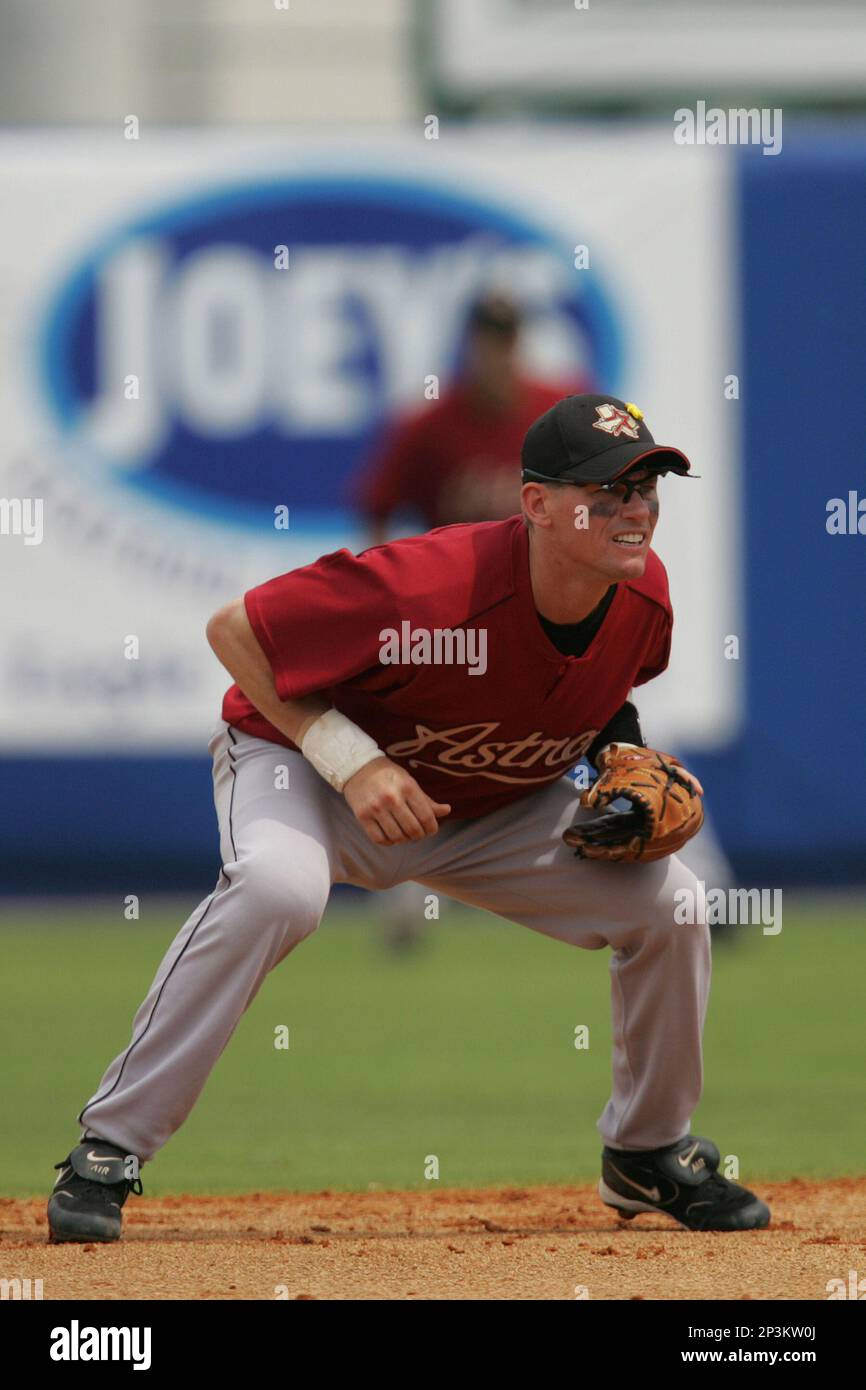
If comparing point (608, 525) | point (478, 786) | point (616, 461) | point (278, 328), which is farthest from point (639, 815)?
point (278, 328)

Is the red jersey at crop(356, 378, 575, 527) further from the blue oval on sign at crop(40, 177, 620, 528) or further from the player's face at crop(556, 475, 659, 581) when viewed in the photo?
the player's face at crop(556, 475, 659, 581)

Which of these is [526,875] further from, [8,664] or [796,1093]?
[8,664]

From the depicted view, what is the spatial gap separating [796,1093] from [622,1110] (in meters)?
1.87

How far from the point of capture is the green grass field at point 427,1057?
5.47 meters

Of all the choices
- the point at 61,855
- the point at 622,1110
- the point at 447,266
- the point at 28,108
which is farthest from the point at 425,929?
the point at 28,108

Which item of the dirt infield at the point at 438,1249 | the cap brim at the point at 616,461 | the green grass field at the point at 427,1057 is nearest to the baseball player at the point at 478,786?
the cap brim at the point at 616,461

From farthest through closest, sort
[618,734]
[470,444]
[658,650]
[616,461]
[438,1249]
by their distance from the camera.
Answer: [470,444] → [618,734] → [658,650] → [438,1249] → [616,461]

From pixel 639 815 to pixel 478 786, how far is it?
0.38 m

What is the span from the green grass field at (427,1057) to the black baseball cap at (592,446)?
193cm

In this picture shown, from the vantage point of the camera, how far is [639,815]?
14.1 ft

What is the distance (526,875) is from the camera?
4516mm

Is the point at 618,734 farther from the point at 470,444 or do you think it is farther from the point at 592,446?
the point at 470,444

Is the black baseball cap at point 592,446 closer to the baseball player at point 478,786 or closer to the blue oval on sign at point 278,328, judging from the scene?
the baseball player at point 478,786

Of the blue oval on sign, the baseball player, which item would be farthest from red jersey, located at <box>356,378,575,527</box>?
the baseball player
